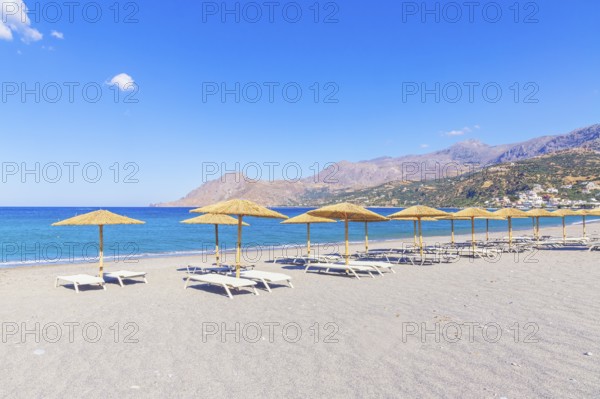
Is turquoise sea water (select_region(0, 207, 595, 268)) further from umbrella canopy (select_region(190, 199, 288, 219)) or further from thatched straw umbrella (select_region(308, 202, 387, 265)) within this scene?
thatched straw umbrella (select_region(308, 202, 387, 265))

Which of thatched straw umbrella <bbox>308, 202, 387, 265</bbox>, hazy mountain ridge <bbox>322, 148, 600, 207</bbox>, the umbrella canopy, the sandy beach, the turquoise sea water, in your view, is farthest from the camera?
hazy mountain ridge <bbox>322, 148, 600, 207</bbox>

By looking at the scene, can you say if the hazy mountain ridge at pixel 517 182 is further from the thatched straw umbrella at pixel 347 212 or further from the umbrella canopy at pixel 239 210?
the umbrella canopy at pixel 239 210

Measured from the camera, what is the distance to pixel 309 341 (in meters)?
5.88

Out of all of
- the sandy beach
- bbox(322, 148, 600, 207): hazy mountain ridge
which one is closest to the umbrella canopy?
the sandy beach

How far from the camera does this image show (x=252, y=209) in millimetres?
10047

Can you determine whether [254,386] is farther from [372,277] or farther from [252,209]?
[372,277]

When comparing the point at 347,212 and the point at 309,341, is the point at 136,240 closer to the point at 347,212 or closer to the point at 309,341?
the point at 347,212

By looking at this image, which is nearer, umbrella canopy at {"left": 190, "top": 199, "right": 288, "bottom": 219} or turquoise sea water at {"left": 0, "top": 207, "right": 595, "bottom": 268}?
umbrella canopy at {"left": 190, "top": 199, "right": 288, "bottom": 219}

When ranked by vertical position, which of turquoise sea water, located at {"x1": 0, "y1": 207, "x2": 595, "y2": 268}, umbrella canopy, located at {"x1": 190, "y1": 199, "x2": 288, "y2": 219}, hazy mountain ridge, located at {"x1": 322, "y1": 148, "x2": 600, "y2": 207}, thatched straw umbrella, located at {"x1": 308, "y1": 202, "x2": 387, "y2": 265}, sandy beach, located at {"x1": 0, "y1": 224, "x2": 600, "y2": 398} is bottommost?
turquoise sea water, located at {"x1": 0, "y1": 207, "x2": 595, "y2": 268}

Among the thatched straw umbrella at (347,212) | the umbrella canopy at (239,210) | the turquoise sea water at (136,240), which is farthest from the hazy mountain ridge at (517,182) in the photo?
the umbrella canopy at (239,210)

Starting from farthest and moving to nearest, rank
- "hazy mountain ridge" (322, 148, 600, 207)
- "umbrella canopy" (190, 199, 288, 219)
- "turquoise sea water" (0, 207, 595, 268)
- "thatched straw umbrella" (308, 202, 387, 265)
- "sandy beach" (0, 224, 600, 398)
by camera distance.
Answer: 1. "hazy mountain ridge" (322, 148, 600, 207)
2. "turquoise sea water" (0, 207, 595, 268)
3. "thatched straw umbrella" (308, 202, 387, 265)
4. "umbrella canopy" (190, 199, 288, 219)
5. "sandy beach" (0, 224, 600, 398)

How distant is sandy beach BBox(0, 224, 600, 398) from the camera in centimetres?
436

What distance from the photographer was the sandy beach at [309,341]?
4359mm

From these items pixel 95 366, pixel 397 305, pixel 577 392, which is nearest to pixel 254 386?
pixel 95 366
